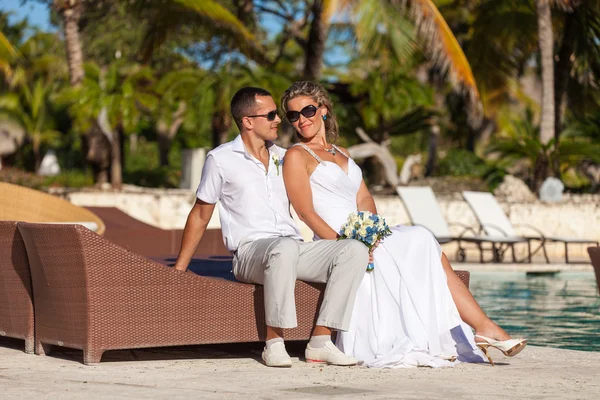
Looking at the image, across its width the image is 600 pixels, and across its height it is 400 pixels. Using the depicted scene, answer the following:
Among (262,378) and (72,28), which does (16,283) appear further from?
(72,28)

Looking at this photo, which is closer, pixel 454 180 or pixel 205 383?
pixel 205 383

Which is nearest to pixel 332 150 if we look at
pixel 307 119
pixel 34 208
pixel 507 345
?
pixel 307 119

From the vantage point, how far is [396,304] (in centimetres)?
551

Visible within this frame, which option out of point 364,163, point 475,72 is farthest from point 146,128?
point 475,72

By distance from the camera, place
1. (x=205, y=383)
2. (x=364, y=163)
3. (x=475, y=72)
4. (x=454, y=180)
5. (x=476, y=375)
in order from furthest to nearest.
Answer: (x=364, y=163)
(x=475, y=72)
(x=454, y=180)
(x=476, y=375)
(x=205, y=383)

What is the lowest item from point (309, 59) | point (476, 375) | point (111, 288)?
point (476, 375)

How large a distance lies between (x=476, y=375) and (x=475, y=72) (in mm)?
23198

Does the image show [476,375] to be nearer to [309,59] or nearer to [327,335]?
[327,335]

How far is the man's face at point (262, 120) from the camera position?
570 centimetres

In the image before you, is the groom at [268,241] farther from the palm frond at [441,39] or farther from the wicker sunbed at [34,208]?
the palm frond at [441,39]

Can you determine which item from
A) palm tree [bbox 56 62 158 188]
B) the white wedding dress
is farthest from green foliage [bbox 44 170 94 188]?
the white wedding dress

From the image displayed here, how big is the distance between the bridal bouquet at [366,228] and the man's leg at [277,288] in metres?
0.29

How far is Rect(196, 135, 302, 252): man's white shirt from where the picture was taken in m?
5.57

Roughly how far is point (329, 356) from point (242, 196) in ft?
3.02
